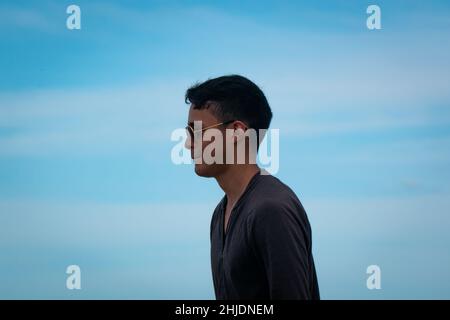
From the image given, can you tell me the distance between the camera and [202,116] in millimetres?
1849

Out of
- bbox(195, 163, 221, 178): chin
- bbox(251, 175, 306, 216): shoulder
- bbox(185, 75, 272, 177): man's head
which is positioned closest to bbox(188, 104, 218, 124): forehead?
bbox(185, 75, 272, 177): man's head

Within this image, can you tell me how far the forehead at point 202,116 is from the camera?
6.01 ft

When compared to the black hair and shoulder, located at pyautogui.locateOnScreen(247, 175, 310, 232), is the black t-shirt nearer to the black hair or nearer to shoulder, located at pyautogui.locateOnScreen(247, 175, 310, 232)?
shoulder, located at pyautogui.locateOnScreen(247, 175, 310, 232)

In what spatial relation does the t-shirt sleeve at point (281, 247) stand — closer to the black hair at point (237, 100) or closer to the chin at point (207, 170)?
the chin at point (207, 170)

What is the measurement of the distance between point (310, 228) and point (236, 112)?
453mm

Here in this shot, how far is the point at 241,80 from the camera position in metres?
1.83

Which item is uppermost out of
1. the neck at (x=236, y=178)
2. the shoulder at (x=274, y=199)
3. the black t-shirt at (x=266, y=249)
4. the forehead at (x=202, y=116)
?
the forehead at (x=202, y=116)

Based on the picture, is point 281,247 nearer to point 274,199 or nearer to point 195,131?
point 274,199

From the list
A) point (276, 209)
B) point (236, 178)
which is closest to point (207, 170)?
point (236, 178)

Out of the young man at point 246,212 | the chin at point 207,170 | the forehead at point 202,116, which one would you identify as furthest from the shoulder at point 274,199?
the forehead at point 202,116

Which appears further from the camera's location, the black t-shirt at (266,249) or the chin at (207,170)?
the chin at (207,170)

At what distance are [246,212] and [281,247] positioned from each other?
7.9 inches
